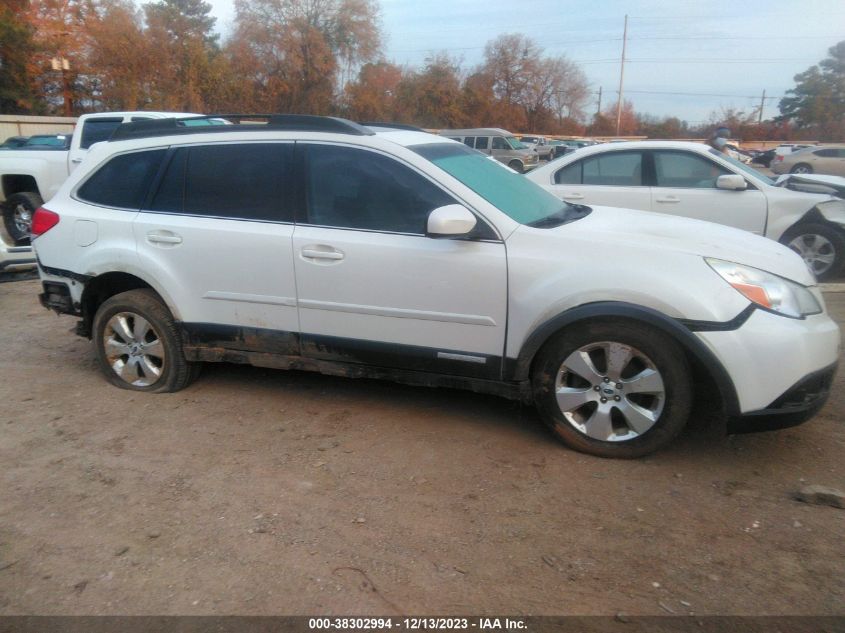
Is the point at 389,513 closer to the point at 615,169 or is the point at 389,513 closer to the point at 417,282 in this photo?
the point at 417,282

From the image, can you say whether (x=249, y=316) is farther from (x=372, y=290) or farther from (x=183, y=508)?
(x=183, y=508)

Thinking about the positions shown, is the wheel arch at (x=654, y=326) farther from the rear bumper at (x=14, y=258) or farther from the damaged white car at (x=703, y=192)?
the rear bumper at (x=14, y=258)

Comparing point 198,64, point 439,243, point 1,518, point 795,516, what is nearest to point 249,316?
point 439,243

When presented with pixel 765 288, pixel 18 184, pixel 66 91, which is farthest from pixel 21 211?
pixel 66 91

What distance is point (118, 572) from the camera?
305 cm

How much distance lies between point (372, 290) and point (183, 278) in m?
1.32

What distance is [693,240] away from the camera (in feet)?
13.1

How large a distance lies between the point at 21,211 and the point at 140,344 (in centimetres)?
742

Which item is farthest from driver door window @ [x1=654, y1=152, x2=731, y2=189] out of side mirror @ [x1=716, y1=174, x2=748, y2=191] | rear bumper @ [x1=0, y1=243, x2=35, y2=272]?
rear bumper @ [x1=0, y1=243, x2=35, y2=272]

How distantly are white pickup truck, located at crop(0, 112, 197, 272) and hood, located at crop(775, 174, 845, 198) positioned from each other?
326 inches

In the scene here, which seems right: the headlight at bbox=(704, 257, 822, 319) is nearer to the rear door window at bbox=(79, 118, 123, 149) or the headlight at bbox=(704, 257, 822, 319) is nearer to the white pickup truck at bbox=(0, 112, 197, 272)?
the white pickup truck at bbox=(0, 112, 197, 272)

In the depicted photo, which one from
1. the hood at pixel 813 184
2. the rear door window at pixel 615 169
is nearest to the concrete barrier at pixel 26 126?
the rear door window at pixel 615 169

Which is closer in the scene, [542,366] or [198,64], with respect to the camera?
[542,366]

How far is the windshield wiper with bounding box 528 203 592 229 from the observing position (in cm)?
417
